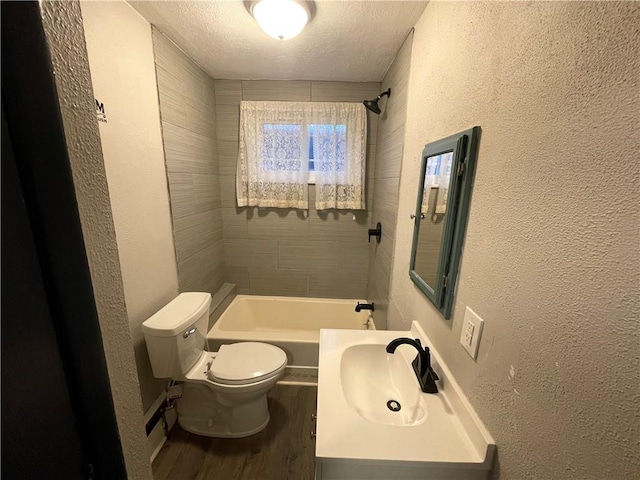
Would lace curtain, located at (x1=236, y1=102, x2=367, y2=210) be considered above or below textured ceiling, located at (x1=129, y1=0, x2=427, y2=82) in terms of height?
below

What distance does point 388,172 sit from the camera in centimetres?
179

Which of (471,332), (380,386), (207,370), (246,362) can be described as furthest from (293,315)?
(471,332)

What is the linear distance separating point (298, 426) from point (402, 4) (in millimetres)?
2435

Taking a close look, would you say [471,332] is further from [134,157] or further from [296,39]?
[296,39]

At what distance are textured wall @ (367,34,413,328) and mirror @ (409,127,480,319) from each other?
1.47 feet

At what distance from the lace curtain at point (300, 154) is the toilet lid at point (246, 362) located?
1.25 metres

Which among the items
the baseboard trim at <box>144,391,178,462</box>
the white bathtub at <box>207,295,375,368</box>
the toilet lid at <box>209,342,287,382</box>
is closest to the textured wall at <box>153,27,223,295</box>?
the white bathtub at <box>207,295,375,368</box>

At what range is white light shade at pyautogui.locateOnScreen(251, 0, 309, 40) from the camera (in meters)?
1.15

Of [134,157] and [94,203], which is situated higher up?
[134,157]

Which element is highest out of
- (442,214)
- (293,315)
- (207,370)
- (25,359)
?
(442,214)

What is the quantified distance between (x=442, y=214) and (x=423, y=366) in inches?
22.4

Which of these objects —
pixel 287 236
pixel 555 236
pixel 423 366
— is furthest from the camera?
pixel 287 236

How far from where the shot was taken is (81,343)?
389 mm

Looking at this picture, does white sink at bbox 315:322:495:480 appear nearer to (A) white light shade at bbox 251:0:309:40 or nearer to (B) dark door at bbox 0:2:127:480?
(B) dark door at bbox 0:2:127:480
